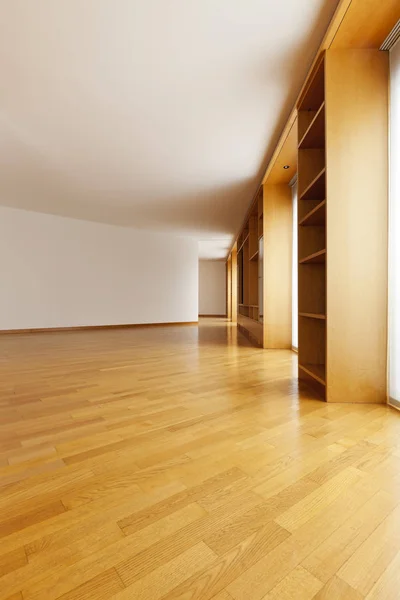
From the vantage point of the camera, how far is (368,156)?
6.66ft

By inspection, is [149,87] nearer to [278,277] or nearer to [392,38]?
[392,38]

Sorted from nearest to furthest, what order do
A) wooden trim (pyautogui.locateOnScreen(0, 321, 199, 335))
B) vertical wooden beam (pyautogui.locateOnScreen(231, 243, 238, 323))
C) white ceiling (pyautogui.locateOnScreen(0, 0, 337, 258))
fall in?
white ceiling (pyautogui.locateOnScreen(0, 0, 337, 258))
wooden trim (pyautogui.locateOnScreen(0, 321, 199, 335))
vertical wooden beam (pyautogui.locateOnScreen(231, 243, 238, 323))

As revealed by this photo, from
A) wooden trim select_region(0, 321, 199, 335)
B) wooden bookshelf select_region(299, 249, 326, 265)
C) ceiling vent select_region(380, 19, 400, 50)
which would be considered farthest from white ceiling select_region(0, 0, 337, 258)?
wooden trim select_region(0, 321, 199, 335)

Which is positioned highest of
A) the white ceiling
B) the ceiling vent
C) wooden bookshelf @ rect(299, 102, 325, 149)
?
the white ceiling

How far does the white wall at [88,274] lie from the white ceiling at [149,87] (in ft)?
6.79

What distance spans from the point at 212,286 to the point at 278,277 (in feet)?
32.3

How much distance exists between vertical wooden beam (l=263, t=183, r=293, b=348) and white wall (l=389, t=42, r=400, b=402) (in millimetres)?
2438

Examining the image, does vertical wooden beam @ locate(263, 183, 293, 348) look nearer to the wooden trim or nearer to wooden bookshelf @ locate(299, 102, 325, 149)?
wooden bookshelf @ locate(299, 102, 325, 149)

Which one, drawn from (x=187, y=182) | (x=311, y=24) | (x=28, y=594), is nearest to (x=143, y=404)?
(x=28, y=594)

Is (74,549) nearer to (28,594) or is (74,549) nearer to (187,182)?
(28,594)

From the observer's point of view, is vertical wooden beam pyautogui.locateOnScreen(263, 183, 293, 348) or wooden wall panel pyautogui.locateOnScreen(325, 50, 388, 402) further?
vertical wooden beam pyautogui.locateOnScreen(263, 183, 293, 348)

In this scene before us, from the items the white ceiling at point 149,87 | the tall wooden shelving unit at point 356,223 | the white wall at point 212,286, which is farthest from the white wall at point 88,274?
the tall wooden shelving unit at point 356,223

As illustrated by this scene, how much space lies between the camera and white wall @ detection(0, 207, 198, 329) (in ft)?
22.1

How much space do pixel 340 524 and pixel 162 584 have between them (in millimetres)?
520
